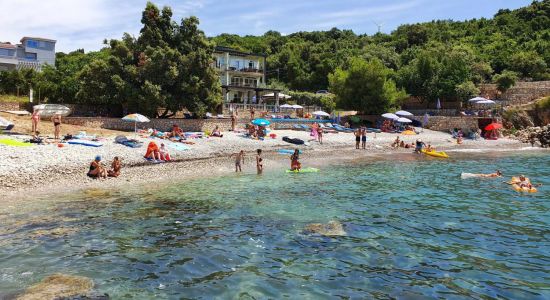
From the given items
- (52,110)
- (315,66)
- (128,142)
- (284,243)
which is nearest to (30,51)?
(315,66)

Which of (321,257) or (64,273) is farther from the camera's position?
(321,257)

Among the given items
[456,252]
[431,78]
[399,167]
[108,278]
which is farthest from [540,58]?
[108,278]

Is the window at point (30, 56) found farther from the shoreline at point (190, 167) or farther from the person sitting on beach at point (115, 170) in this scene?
the person sitting on beach at point (115, 170)

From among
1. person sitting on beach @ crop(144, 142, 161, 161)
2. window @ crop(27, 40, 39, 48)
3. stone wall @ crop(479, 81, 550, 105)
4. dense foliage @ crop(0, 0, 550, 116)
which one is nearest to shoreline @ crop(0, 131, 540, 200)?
person sitting on beach @ crop(144, 142, 161, 161)

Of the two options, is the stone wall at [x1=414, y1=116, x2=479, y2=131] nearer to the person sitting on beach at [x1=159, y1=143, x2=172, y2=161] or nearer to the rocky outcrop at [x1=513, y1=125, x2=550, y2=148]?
the rocky outcrop at [x1=513, y1=125, x2=550, y2=148]

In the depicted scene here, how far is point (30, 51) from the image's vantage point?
82.4m

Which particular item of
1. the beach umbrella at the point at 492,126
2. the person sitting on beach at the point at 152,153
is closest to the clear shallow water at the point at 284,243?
the person sitting on beach at the point at 152,153

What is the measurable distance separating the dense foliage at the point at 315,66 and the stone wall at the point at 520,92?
131 cm

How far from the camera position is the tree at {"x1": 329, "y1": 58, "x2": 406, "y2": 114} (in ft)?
170

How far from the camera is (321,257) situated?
10.7 m

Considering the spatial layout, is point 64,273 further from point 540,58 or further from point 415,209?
point 540,58

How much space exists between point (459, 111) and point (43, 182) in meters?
49.9

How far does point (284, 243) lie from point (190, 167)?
15753 mm

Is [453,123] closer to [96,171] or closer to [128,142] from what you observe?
[128,142]
